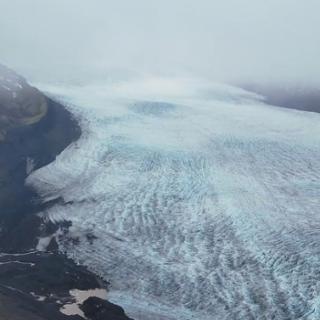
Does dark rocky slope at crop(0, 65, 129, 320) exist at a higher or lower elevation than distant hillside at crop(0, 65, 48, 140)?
lower

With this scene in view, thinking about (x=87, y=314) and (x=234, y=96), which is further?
(x=234, y=96)

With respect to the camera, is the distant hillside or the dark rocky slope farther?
the distant hillside

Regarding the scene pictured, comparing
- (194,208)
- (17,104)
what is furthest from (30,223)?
(17,104)

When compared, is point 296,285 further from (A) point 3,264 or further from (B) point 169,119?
(B) point 169,119

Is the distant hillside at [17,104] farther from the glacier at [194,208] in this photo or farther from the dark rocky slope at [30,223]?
the glacier at [194,208]

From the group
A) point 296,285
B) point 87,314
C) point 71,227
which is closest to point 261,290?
point 296,285

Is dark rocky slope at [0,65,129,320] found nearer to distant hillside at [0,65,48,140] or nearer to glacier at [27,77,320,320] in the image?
distant hillside at [0,65,48,140]

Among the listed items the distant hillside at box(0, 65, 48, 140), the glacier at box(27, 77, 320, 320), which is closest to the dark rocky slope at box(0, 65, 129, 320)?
the distant hillside at box(0, 65, 48, 140)
